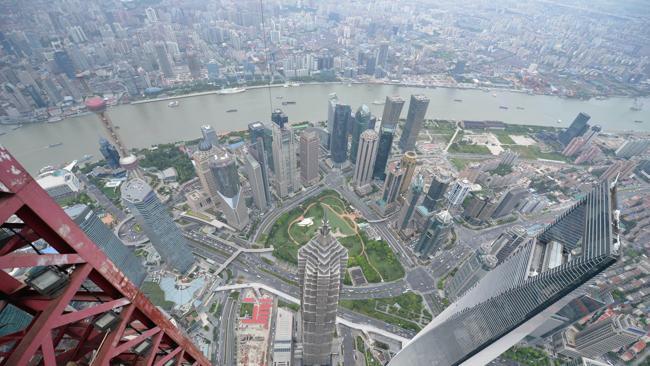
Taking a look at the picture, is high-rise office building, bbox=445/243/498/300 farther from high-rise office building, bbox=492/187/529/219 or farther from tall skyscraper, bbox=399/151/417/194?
high-rise office building, bbox=492/187/529/219

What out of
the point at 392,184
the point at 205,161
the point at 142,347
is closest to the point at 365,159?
the point at 392,184

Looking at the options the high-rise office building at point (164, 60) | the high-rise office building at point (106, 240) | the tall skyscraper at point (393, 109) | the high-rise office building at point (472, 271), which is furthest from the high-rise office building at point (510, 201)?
→ the high-rise office building at point (164, 60)

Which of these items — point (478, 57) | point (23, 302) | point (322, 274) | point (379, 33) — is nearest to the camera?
point (23, 302)

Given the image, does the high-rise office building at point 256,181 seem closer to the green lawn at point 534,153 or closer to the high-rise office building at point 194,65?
the high-rise office building at point 194,65

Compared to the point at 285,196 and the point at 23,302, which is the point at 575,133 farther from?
the point at 23,302

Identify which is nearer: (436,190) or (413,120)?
(436,190)

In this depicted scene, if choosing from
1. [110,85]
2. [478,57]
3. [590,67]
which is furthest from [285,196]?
[590,67]

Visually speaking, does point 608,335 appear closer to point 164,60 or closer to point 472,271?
point 472,271
